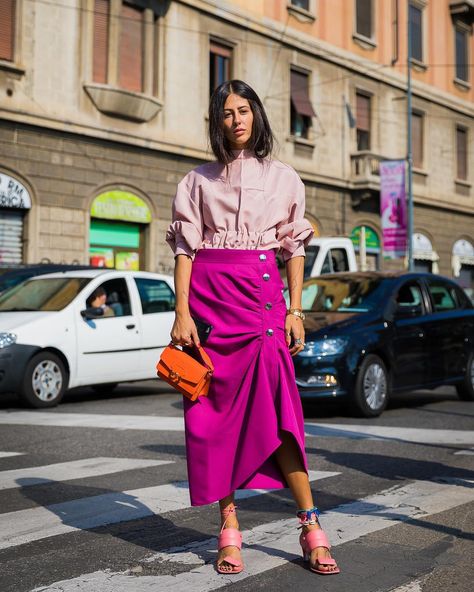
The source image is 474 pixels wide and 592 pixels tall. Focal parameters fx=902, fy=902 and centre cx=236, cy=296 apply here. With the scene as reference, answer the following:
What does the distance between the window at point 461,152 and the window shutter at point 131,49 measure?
1693 centimetres

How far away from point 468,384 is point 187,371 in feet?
26.0

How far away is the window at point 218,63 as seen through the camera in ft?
77.3

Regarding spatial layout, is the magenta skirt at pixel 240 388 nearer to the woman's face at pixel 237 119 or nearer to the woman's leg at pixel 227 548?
the woman's leg at pixel 227 548

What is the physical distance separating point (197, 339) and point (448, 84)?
107 feet

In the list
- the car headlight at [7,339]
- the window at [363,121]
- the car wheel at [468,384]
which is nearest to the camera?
the car headlight at [7,339]

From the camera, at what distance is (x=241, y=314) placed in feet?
11.5

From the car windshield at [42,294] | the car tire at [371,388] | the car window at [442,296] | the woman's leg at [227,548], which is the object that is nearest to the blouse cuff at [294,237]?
the woman's leg at [227,548]

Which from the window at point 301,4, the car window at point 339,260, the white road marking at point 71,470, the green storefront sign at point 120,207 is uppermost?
the window at point 301,4

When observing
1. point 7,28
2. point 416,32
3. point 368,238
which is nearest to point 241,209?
point 7,28

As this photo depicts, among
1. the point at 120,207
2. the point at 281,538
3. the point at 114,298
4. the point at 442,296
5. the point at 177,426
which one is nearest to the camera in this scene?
the point at 281,538

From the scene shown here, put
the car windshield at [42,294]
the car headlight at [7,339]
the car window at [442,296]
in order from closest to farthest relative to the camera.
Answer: the car headlight at [7,339] → the car window at [442,296] → the car windshield at [42,294]

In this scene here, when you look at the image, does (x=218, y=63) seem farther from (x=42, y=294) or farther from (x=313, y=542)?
(x=313, y=542)

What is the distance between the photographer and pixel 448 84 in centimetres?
3400

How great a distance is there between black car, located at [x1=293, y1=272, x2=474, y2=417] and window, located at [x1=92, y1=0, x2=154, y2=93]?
38.5ft
